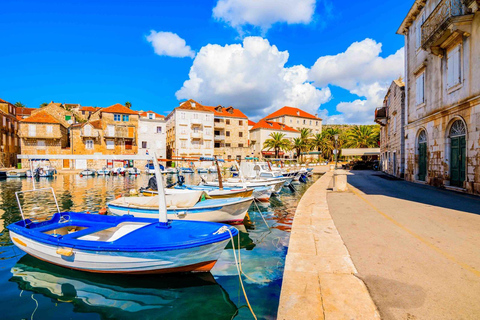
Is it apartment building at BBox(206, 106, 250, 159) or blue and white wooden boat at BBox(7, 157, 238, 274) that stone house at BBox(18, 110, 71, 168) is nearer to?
apartment building at BBox(206, 106, 250, 159)

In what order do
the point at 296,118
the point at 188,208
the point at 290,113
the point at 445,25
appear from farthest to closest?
the point at 296,118 → the point at 290,113 → the point at 445,25 → the point at 188,208

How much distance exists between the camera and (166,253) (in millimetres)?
6121

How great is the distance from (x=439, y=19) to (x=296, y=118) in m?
75.6

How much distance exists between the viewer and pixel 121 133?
62.8m

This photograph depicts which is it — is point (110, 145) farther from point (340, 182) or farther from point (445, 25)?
point (445, 25)

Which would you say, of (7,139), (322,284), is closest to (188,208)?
(322,284)

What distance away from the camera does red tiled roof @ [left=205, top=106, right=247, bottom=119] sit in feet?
246

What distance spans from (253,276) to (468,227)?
20.9 ft

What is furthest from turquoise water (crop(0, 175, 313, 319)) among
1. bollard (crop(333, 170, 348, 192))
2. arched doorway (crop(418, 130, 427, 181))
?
arched doorway (crop(418, 130, 427, 181))

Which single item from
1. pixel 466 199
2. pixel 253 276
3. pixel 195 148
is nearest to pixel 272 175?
pixel 466 199

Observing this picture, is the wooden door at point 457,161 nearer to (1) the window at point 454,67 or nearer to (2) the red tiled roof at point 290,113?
(1) the window at point 454,67

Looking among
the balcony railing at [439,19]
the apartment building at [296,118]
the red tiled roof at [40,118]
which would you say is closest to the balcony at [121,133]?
the red tiled roof at [40,118]

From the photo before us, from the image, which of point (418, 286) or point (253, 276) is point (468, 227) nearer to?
point (418, 286)

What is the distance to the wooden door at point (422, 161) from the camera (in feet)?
69.3
